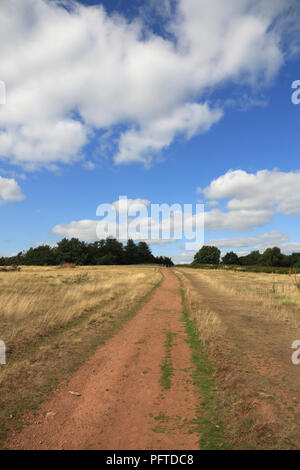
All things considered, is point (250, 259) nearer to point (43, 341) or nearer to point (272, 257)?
point (272, 257)

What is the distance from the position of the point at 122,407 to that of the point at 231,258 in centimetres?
15443

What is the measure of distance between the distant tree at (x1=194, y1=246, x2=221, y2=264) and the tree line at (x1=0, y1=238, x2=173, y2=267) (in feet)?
82.7

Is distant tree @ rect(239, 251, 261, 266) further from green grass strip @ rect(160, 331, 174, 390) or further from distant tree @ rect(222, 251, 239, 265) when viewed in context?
green grass strip @ rect(160, 331, 174, 390)

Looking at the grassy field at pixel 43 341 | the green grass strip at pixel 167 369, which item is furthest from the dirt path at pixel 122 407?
the grassy field at pixel 43 341

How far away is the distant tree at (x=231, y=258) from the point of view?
502 feet

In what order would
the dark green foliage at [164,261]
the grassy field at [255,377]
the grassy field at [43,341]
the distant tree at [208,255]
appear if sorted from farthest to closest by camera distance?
the dark green foliage at [164,261] → the distant tree at [208,255] → the grassy field at [43,341] → the grassy field at [255,377]

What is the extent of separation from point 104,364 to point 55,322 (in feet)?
17.2

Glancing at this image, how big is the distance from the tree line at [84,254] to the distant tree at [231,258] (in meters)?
37.8

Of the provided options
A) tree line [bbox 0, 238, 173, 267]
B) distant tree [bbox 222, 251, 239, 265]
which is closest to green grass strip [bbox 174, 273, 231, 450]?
tree line [bbox 0, 238, 173, 267]

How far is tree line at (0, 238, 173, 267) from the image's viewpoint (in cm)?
11169

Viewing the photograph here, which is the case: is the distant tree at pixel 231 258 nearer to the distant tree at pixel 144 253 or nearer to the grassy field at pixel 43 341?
the distant tree at pixel 144 253

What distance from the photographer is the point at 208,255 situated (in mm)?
153750

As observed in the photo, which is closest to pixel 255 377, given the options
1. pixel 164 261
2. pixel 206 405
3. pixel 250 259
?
pixel 206 405
